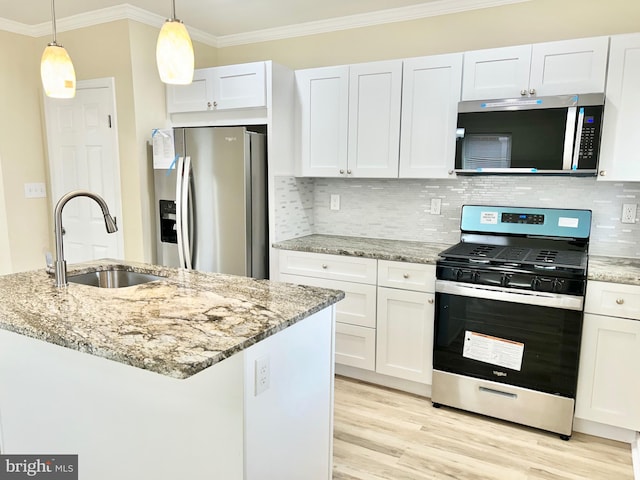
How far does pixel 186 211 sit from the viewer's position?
3.29 meters

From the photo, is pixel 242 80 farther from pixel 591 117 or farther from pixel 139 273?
pixel 591 117

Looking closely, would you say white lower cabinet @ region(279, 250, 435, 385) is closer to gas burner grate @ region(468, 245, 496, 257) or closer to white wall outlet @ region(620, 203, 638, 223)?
gas burner grate @ region(468, 245, 496, 257)

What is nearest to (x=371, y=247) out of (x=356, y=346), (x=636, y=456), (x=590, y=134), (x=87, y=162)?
(x=356, y=346)

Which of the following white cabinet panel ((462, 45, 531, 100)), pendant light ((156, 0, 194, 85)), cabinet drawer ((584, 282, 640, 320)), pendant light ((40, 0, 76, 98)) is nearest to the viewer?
pendant light ((156, 0, 194, 85))

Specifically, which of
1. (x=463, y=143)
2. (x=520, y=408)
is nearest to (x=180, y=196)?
(x=463, y=143)

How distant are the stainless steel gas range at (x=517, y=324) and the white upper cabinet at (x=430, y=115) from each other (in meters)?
0.58

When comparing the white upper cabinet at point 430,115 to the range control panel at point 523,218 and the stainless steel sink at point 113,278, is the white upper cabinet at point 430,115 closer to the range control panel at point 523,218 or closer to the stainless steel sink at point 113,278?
the range control panel at point 523,218

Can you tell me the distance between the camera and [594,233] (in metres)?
2.82

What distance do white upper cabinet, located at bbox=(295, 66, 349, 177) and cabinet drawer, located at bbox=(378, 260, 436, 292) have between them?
0.78 meters

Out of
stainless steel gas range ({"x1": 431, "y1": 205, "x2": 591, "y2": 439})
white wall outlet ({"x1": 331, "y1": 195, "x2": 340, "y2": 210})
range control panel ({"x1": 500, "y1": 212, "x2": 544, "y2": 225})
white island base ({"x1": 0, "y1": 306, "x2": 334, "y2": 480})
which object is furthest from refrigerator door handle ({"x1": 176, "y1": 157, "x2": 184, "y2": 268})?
range control panel ({"x1": 500, "y1": 212, "x2": 544, "y2": 225})

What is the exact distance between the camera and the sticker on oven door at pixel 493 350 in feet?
8.23

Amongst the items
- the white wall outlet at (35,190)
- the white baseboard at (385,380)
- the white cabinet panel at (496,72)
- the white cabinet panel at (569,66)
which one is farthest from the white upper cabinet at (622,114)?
the white wall outlet at (35,190)

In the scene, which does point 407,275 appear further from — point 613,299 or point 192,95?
point 192,95

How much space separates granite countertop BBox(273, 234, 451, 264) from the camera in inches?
112
